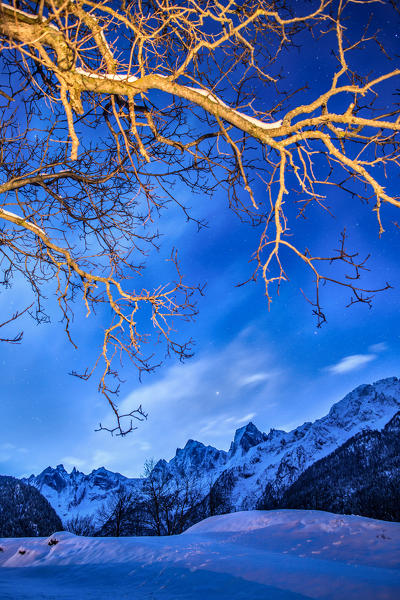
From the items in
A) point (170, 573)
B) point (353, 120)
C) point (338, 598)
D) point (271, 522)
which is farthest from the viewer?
point (271, 522)

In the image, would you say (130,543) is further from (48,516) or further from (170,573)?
(48,516)

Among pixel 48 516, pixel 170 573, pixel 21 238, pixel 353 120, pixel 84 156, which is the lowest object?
pixel 48 516

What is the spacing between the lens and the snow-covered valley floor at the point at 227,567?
2395mm

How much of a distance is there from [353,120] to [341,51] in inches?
23.6

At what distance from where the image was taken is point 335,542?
4.65 metres

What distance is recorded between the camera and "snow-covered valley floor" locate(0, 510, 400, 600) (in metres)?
2.39

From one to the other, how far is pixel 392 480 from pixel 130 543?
115164 mm

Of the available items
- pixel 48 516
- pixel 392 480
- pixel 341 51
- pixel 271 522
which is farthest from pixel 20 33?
pixel 392 480

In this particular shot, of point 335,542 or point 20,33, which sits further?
point 335,542

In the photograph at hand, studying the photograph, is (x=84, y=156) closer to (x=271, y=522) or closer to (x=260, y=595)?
(x=260, y=595)

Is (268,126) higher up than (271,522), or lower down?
higher up

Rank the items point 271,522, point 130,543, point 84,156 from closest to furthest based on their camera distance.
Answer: point 84,156 < point 130,543 < point 271,522

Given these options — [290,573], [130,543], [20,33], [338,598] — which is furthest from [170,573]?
[20,33]

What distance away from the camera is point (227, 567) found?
120 inches
